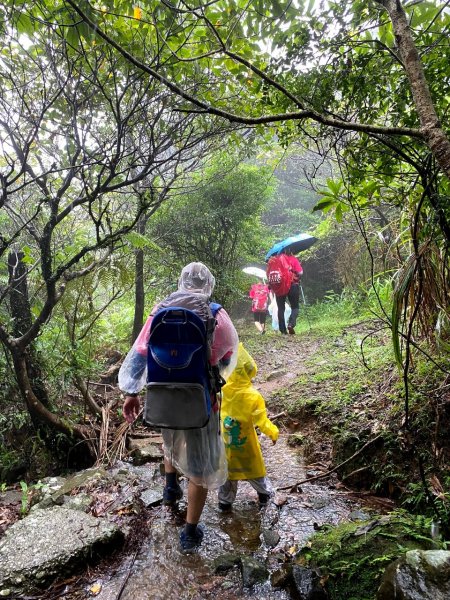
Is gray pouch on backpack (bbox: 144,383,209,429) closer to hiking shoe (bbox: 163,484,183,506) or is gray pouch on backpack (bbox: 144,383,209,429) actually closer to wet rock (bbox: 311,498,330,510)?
A: hiking shoe (bbox: 163,484,183,506)

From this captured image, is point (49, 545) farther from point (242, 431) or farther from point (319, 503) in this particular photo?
point (319, 503)

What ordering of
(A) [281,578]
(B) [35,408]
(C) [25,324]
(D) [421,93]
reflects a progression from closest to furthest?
(D) [421,93] → (A) [281,578] → (B) [35,408] → (C) [25,324]

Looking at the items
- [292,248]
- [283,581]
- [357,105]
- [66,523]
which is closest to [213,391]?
[283,581]

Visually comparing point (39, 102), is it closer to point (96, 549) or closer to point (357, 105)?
point (357, 105)

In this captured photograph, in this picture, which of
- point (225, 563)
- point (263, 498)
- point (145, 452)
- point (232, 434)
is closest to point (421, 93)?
point (232, 434)

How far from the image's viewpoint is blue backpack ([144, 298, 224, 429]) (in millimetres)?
2410

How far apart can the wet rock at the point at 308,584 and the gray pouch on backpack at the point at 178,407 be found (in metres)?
0.98

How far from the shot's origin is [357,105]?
7.88 feet

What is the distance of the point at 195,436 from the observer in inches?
104

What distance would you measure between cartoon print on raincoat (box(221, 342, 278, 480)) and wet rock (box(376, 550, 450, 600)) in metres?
1.35

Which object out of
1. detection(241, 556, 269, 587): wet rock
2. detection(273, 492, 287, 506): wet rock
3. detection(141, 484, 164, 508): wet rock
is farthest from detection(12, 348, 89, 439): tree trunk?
detection(241, 556, 269, 587): wet rock

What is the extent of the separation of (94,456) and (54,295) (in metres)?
1.93

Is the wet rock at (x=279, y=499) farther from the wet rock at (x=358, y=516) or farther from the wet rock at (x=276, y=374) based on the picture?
the wet rock at (x=276, y=374)

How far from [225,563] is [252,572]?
0.22m
